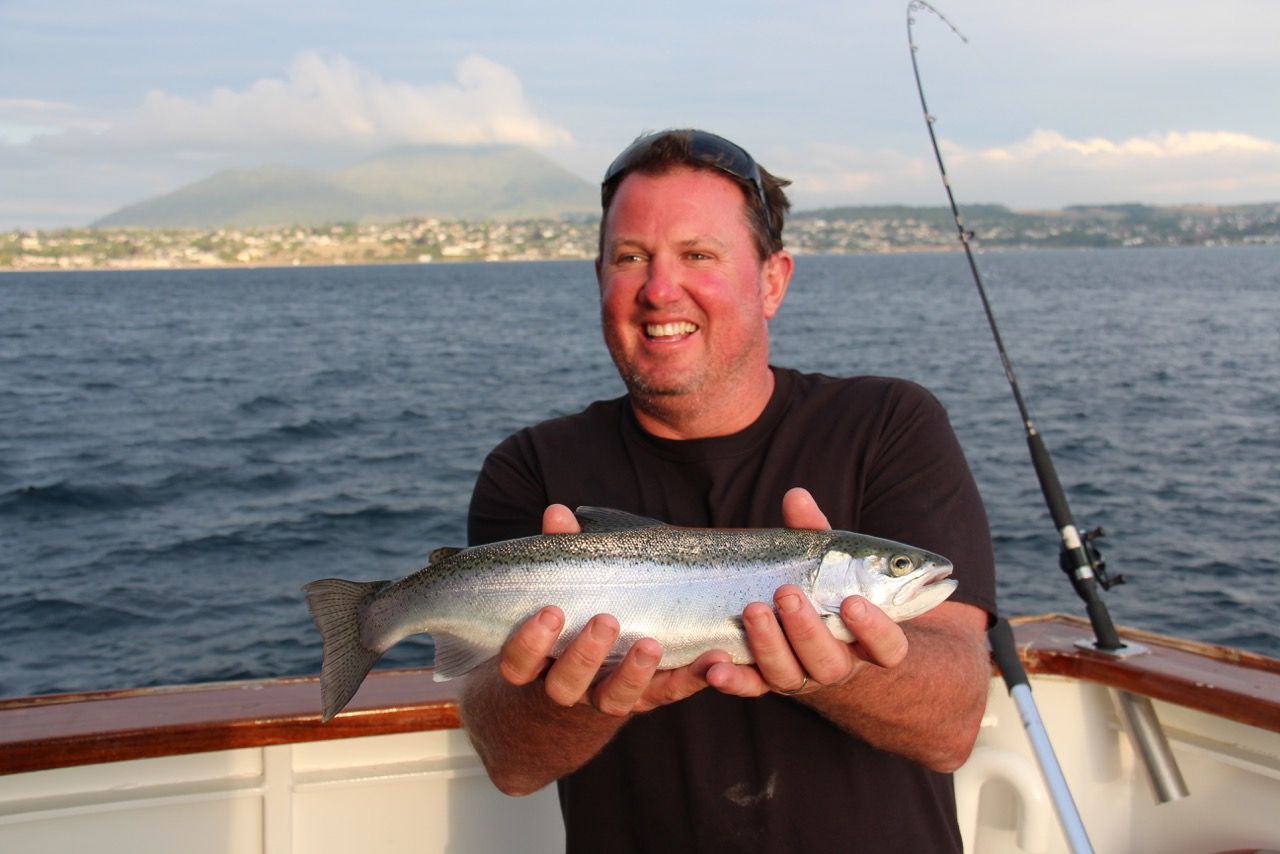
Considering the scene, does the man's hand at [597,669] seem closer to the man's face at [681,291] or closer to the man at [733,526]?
the man at [733,526]

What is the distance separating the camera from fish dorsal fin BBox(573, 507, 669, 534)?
3.36m

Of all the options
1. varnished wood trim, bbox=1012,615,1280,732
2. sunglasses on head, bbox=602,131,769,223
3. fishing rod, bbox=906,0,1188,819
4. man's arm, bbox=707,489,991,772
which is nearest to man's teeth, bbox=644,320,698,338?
sunglasses on head, bbox=602,131,769,223

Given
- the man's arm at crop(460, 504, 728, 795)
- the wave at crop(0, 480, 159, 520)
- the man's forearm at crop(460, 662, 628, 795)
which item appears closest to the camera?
the man's arm at crop(460, 504, 728, 795)

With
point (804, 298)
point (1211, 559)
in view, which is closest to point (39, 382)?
point (1211, 559)

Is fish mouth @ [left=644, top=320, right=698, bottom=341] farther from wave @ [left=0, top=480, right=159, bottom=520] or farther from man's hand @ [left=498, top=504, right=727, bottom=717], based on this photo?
wave @ [left=0, top=480, right=159, bottom=520]

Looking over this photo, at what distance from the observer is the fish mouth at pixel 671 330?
3740 mm

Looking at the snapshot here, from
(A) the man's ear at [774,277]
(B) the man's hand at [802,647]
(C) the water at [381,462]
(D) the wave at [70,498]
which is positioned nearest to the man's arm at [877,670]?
(B) the man's hand at [802,647]

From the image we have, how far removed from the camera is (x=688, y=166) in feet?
12.6

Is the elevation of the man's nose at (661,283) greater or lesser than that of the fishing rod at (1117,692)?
greater

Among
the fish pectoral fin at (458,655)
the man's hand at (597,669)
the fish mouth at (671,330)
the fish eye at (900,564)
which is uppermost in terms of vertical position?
the fish mouth at (671,330)

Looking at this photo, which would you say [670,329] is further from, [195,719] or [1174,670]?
[1174,670]

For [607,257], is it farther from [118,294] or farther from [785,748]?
[118,294]

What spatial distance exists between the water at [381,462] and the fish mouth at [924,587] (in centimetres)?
1032

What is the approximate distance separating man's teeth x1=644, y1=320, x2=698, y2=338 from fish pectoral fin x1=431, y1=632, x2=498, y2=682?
4.04 ft
